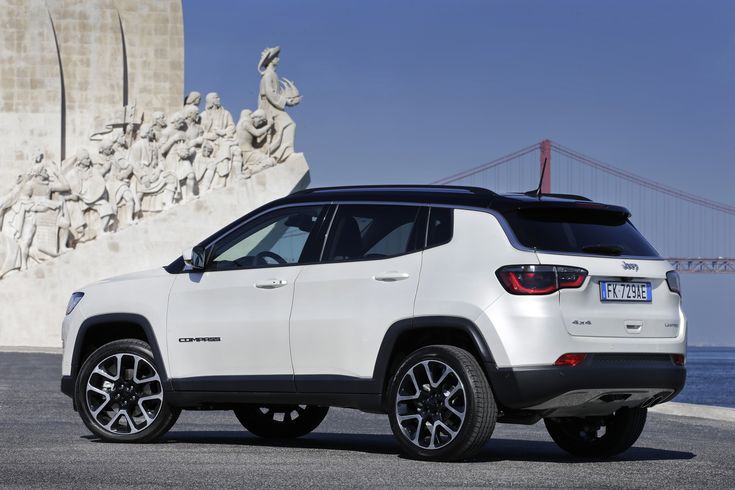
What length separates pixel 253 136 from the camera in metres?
35.1

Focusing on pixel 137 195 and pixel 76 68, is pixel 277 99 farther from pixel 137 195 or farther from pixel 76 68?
pixel 76 68

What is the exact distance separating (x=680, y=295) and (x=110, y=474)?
337 centimetres

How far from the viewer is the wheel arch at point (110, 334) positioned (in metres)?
9.30

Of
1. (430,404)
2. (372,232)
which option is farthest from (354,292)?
(430,404)

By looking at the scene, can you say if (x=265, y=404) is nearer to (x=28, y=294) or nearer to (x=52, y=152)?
(x=28, y=294)

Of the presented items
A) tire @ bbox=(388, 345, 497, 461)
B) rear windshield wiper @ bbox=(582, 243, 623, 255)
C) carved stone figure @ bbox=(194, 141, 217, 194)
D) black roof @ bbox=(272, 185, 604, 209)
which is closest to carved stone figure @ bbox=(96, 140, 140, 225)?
carved stone figure @ bbox=(194, 141, 217, 194)

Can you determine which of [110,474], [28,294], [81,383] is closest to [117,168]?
[28,294]

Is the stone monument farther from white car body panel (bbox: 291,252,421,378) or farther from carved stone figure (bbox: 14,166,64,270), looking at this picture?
white car body panel (bbox: 291,252,421,378)

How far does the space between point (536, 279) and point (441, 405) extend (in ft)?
2.88

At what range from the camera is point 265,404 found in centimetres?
905

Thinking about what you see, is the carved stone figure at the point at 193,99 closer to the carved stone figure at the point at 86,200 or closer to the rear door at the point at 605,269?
the carved stone figure at the point at 86,200

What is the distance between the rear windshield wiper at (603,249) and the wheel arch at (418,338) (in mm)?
785

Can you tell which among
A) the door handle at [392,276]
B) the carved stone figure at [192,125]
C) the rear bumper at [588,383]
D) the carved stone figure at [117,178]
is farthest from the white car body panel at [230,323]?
the carved stone figure at [192,125]

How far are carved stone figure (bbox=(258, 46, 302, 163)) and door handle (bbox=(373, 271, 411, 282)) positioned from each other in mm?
26578
